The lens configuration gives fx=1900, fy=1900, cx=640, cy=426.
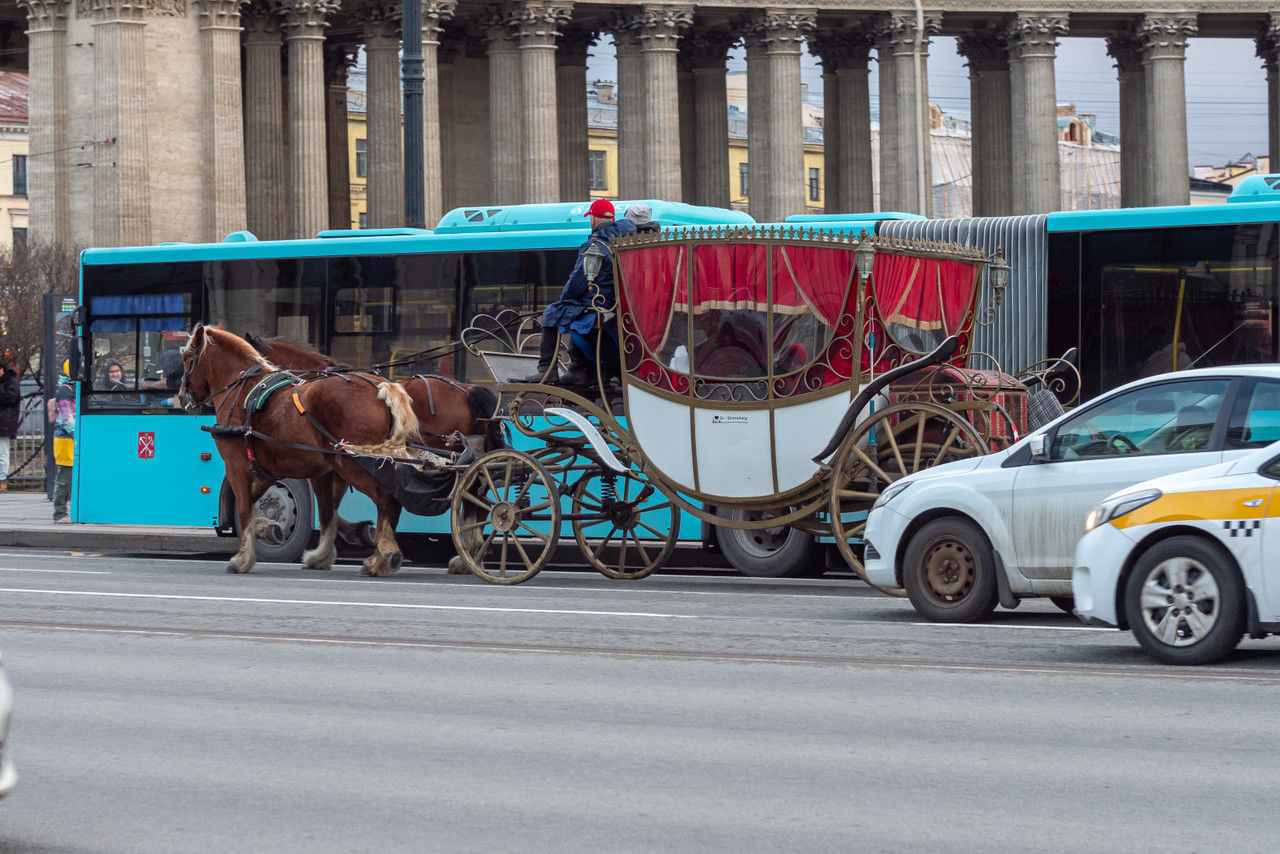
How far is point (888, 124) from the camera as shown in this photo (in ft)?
180

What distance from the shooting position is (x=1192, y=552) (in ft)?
34.3

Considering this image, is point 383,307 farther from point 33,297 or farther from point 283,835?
point 33,297

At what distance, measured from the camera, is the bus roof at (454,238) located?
19.5 metres

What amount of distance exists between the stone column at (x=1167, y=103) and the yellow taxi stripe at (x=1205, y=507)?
44.1 meters

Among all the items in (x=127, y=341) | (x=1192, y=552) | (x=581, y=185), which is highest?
(x=581, y=185)

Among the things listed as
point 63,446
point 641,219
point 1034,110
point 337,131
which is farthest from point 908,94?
point 641,219

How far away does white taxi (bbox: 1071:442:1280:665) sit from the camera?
404 inches

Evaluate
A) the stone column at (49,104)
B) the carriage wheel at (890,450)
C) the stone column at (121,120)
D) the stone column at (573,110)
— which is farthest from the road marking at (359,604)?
the stone column at (573,110)

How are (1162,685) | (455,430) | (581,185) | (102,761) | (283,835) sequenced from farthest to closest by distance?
(581,185) < (455,430) < (1162,685) < (102,761) < (283,835)

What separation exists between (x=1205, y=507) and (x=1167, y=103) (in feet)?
152

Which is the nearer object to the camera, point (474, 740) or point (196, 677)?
point (474, 740)

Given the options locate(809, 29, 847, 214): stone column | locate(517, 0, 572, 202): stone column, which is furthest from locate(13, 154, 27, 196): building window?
locate(809, 29, 847, 214): stone column

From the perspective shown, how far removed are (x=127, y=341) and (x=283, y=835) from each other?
606 inches

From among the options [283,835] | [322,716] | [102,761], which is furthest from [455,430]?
[283,835]
